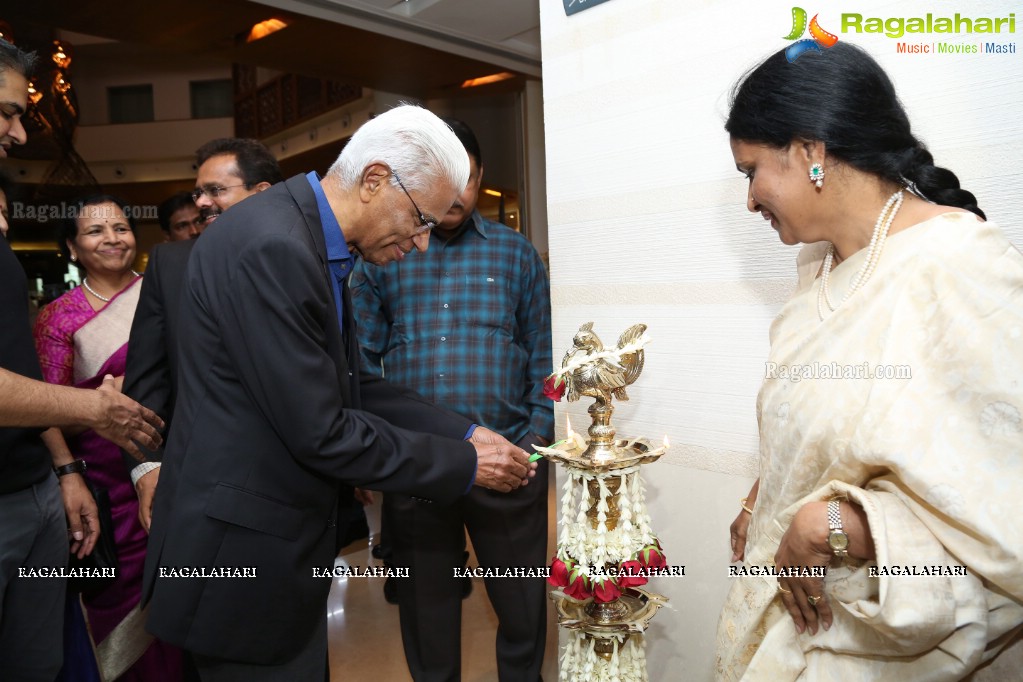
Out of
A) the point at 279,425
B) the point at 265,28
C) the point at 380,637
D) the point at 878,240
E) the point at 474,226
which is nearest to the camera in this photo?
the point at 878,240

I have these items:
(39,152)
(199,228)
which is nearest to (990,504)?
(199,228)

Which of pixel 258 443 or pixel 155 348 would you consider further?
pixel 155 348

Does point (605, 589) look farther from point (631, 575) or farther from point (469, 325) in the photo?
point (469, 325)

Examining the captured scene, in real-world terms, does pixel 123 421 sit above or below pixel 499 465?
above

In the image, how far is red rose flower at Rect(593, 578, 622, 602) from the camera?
1.51 meters

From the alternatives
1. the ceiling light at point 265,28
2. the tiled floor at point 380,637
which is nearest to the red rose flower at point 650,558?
the tiled floor at point 380,637

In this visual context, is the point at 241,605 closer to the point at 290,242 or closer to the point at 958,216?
the point at 290,242

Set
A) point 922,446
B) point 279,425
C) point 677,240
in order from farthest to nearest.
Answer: point 677,240, point 279,425, point 922,446

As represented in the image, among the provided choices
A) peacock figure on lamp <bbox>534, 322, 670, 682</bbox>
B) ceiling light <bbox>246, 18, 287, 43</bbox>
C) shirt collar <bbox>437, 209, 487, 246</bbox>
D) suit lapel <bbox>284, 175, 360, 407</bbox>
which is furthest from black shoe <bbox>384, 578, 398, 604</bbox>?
ceiling light <bbox>246, 18, 287, 43</bbox>

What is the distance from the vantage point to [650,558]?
1.54 m

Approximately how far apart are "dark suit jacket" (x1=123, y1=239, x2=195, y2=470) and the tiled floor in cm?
125

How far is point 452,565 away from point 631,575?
0.97 meters

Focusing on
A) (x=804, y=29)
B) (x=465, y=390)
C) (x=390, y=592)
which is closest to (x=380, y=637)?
(x=390, y=592)

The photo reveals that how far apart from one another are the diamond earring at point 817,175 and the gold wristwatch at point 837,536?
51cm
